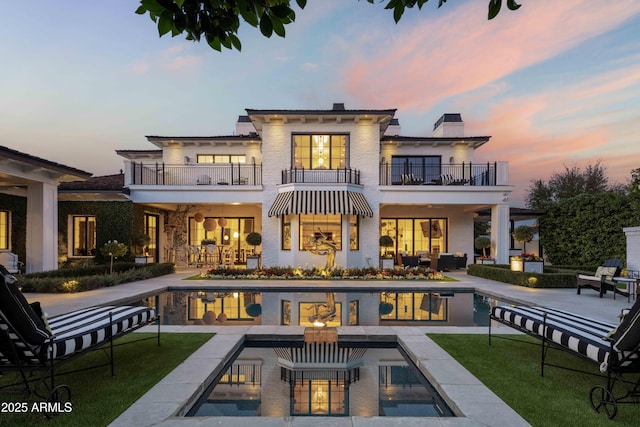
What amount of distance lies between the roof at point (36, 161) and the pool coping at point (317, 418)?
878 centimetres

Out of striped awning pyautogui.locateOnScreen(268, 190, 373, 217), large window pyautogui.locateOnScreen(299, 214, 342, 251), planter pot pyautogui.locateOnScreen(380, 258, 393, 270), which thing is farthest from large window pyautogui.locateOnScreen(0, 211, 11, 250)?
planter pot pyautogui.locateOnScreen(380, 258, 393, 270)

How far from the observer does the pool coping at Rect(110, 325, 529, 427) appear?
3150mm

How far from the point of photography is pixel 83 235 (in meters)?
17.1

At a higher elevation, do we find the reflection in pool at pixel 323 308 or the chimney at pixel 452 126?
the chimney at pixel 452 126

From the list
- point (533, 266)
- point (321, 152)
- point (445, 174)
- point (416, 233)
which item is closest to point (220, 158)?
point (321, 152)

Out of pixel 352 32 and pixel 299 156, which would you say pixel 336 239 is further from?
pixel 352 32

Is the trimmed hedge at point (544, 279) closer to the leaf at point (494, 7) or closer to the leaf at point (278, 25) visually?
the leaf at point (494, 7)

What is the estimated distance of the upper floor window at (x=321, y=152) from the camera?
17.3m

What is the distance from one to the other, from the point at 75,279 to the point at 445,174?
685 inches

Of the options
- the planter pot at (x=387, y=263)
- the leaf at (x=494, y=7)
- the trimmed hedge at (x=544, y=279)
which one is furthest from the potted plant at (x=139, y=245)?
the leaf at (x=494, y=7)

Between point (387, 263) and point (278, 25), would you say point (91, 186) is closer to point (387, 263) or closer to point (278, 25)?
point (387, 263)

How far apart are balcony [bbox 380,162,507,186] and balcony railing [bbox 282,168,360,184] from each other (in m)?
2.14

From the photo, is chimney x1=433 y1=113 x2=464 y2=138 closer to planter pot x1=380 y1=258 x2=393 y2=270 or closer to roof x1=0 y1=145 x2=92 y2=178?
planter pot x1=380 y1=258 x2=393 y2=270

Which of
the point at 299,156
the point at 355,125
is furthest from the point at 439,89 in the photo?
the point at 299,156
